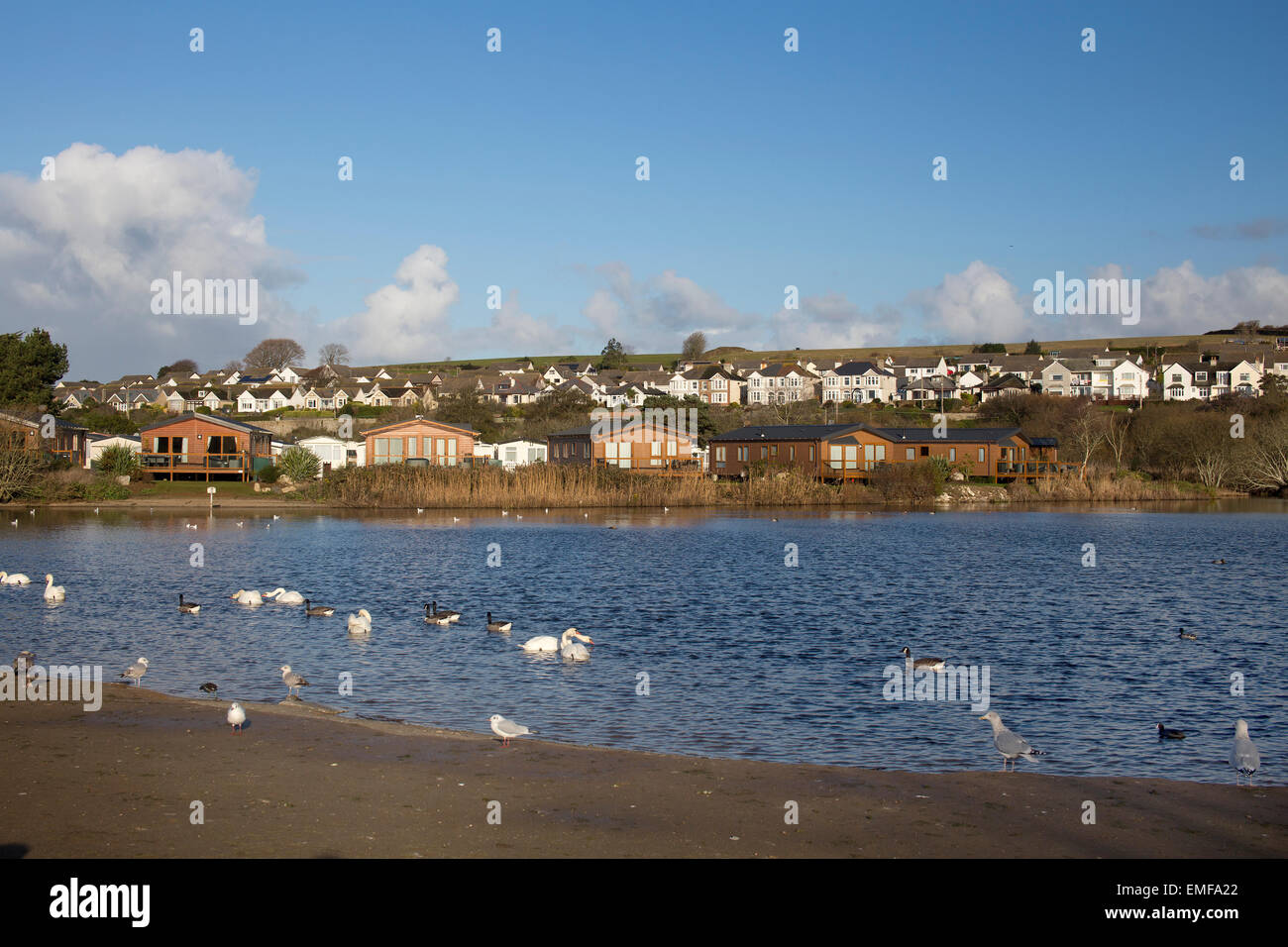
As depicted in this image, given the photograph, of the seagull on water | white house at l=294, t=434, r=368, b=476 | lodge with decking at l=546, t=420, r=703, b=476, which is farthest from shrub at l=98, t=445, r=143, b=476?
the seagull on water

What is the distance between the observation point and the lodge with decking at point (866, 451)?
7975 centimetres

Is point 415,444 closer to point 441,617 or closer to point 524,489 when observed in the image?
point 524,489

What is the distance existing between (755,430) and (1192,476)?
1344 inches

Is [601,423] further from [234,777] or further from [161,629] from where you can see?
[234,777]

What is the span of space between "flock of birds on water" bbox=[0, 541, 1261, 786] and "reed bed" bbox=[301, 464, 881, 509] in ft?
112

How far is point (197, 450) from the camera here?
235 ft

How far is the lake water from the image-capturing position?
16.0m

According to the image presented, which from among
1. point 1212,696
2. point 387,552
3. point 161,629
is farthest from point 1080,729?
point 387,552

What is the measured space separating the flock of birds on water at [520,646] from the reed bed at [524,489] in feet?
112

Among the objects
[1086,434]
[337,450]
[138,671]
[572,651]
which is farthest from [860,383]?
[138,671]

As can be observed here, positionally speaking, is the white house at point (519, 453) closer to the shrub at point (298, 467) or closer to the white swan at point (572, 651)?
the shrub at point (298, 467)

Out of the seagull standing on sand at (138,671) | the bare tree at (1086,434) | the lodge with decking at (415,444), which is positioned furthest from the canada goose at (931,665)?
the bare tree at (1086,434)

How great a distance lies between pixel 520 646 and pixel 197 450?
56087 mm
